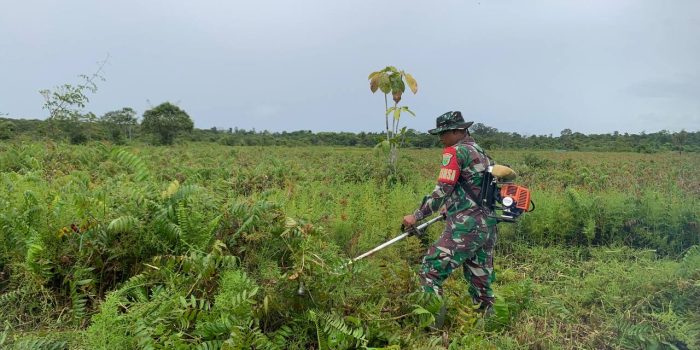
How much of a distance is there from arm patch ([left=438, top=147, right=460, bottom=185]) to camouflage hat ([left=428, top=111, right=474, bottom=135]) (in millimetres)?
192

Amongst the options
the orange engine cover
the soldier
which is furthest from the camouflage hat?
the orange engine cover

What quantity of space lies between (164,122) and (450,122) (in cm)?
3006

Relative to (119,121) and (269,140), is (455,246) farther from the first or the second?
(269,140)

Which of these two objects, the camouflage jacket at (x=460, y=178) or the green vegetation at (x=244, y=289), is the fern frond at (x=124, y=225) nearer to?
the green vegetation at (x=244, y=289)

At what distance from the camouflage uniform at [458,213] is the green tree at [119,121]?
883 inches

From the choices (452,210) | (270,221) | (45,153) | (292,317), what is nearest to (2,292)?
(270,221)

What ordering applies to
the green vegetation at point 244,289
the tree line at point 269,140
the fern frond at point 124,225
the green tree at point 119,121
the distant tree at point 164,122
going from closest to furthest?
the green vegetation at point 244,289, the fern frond at point 124,225, the tree line at point 269,140, the green tree at point 119,121, the distant tree at point 164,122

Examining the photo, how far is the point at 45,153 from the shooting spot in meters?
A: 9.53

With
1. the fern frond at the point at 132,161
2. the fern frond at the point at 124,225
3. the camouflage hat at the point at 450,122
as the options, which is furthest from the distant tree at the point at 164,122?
the camouflage hat at the point at 450,122

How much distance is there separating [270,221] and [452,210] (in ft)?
4.90

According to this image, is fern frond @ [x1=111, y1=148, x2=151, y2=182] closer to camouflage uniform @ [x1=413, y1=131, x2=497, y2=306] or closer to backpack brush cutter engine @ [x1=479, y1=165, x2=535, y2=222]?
camouflage uniform @ [x1=413, y1=131, x2=497, y2=306]

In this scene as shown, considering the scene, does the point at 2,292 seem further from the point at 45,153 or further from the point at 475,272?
the point at 45,153

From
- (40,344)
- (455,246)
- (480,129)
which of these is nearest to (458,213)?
(455,246)

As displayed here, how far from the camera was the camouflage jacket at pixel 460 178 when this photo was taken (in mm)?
3496
